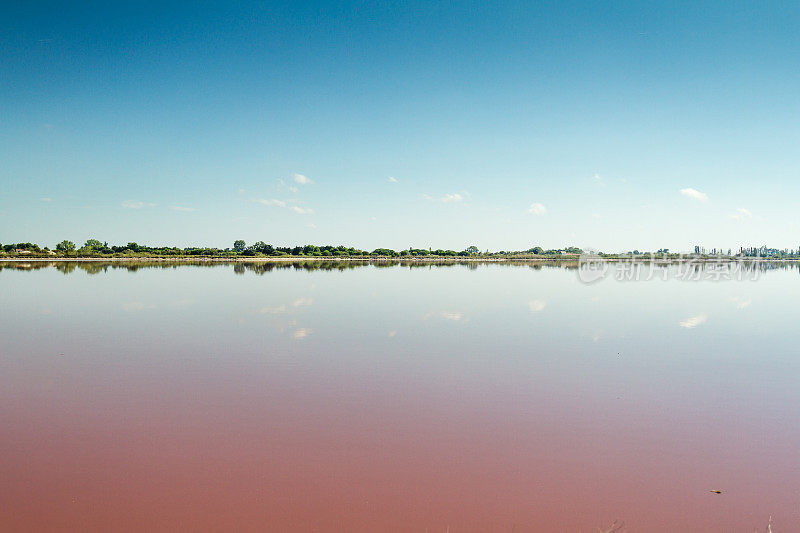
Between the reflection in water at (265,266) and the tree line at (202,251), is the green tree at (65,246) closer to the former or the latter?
the tree line at (202,251)

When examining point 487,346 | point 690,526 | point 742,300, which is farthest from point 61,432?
point 742,300

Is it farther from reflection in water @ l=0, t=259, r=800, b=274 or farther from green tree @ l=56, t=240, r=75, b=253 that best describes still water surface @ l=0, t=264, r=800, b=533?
green tree @ l=56, t=240, r=75, b=253

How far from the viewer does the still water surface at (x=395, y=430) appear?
14.1 feet

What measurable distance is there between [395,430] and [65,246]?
144795 millimetres

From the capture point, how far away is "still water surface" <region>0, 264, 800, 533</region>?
14.1 feet

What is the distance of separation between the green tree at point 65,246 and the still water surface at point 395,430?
13055 cm

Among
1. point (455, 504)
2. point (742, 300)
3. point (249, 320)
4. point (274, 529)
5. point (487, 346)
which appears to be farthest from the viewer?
point (742, 300)

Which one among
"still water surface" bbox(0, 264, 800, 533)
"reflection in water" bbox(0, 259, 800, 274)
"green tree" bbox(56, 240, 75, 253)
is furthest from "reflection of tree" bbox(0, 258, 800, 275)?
"green tree" bbox(56, 240, 75, 253)

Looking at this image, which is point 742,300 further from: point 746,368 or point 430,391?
point 430,391

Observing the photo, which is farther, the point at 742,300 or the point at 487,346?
the point at 742,300

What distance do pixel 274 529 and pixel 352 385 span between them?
13.1ft

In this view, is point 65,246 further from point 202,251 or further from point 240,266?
point 240,266

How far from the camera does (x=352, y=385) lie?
26.2 feet

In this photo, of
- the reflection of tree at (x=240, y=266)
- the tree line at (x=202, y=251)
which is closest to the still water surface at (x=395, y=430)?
the reflection of tree at (x=240, y=266)
